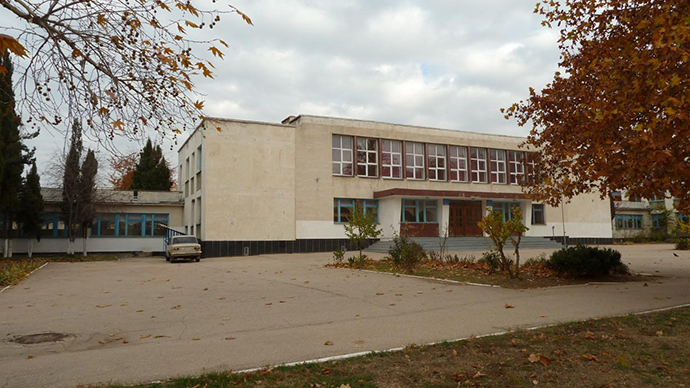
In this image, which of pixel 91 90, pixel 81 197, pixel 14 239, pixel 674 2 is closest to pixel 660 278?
pixel 674 2

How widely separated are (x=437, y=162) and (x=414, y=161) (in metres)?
1.97

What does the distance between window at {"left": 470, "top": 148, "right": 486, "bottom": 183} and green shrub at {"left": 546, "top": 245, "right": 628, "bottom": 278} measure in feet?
81.4

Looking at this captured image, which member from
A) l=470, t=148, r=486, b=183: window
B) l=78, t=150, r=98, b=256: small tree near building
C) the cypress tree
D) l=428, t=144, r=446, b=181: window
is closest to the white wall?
the cypress tree

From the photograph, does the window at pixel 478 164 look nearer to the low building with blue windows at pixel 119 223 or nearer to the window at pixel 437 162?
the window at pixel 437 162

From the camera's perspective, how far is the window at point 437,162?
1457 inches

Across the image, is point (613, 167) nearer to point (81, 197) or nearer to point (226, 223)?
point (226, 223)

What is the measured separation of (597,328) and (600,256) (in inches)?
293

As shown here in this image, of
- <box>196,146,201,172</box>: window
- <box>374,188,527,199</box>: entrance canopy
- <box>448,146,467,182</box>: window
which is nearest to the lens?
<box>374,188,527,199</box>: entrance canopy

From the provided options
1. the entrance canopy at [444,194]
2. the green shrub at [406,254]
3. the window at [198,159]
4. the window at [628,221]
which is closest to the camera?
the green shrub at [406,254]

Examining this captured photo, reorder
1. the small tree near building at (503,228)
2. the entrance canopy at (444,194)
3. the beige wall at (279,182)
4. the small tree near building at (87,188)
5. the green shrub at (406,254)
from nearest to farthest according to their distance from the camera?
1. the small tree near building at (503,228)
2. the green shrub at (406,254)
3. the beige wall at (279,182)
4. the small tree near building at (87,188)
5. the entrance canopy at (444,194)

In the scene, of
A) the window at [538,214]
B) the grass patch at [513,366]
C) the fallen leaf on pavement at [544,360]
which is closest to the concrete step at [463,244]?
the window at [538,214]

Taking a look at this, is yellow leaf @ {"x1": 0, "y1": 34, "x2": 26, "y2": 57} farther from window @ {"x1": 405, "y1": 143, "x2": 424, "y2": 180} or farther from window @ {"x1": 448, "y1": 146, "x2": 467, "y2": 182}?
window @ {"x1": 448, "y1": 146, "x2": 467, "y2": 182}

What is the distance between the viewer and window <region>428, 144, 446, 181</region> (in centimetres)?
→ 3700

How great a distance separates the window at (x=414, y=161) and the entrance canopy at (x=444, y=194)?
2.76m
